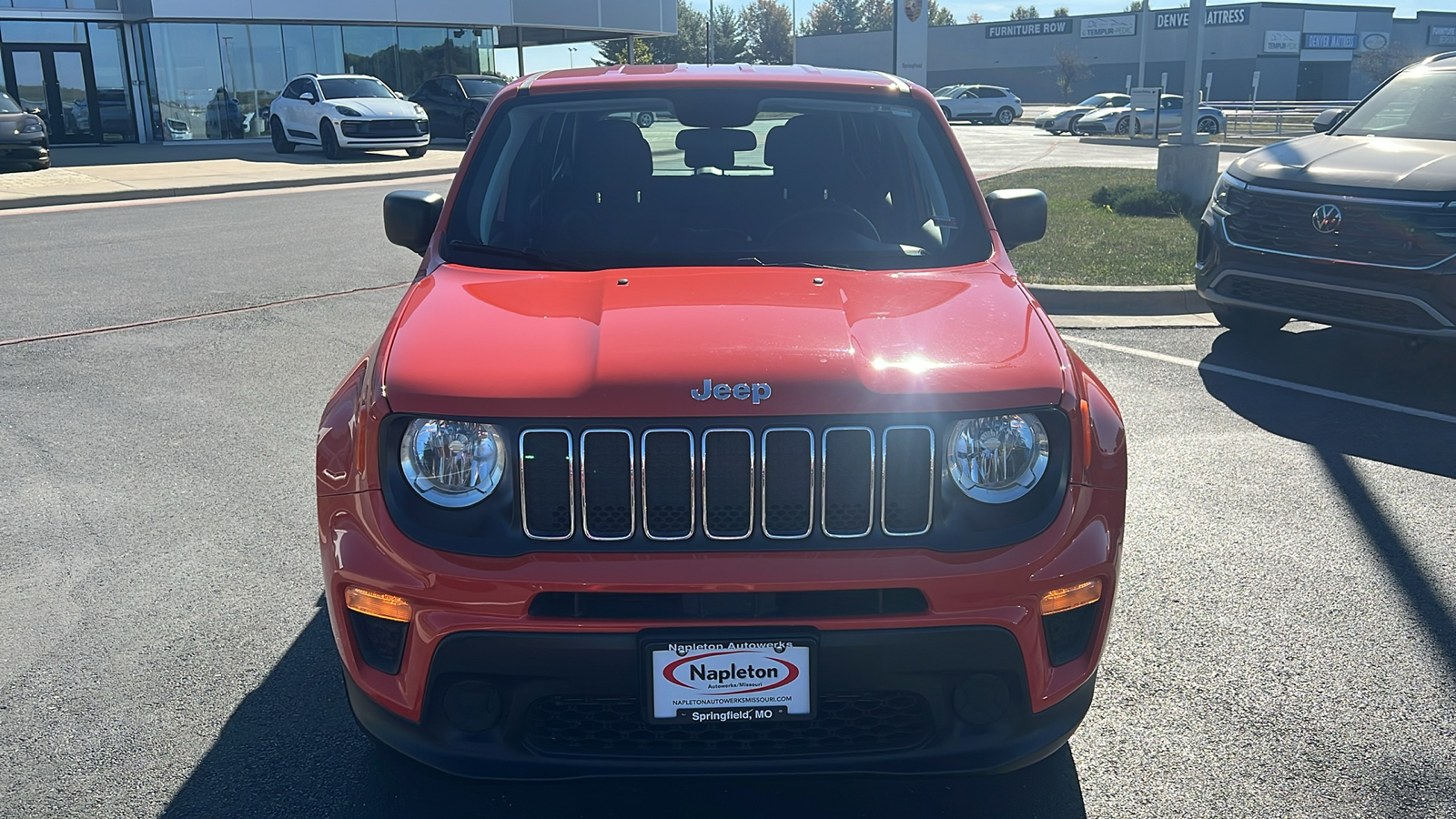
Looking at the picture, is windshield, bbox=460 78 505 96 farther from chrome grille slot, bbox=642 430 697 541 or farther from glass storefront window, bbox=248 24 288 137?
chrome grille slot, bbox=642 430 697 541

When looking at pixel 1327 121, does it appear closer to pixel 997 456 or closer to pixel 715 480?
pixel 997 456

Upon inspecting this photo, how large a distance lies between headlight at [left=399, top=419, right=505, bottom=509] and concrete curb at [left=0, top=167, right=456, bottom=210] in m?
17.0

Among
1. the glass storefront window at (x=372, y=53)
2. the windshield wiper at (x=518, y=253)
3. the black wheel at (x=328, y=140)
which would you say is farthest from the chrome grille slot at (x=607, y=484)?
the glass storefront window at (x=372, y=53)

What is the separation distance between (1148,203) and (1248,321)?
20.1ft

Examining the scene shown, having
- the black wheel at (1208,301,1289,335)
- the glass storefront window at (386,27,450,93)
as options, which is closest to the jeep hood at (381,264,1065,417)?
the black wheel at (1208,301,1289,335)

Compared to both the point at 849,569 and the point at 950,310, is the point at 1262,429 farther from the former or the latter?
the point at 849,569

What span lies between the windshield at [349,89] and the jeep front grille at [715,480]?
80.9ft

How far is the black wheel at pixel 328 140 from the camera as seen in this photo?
24.7 m

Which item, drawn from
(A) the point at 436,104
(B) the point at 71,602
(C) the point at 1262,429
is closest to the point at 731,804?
(B) the point at 71,602

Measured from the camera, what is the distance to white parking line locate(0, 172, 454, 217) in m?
16.7

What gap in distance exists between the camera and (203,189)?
19.2 m

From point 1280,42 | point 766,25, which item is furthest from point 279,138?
A: point 766,25

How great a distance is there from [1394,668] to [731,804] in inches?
81.6

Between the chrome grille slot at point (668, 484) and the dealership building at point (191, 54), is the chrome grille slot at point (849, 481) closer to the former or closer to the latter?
the chrome grille slot at point (668, 484)
